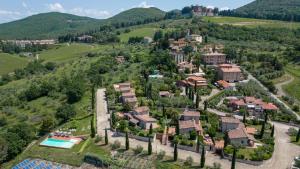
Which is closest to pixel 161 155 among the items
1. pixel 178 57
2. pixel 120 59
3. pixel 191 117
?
pixel 191 117

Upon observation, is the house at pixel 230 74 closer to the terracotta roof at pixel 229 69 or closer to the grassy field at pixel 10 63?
the terracotta roof at pixel 229 69

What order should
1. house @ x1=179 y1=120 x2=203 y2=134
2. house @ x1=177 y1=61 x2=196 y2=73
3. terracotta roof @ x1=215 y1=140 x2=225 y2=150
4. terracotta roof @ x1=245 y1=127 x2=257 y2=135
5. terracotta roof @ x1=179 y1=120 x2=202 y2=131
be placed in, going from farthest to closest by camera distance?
house @ x1=177 y1=61 x2=196 y2=73, terracotta roof @ x1=245 y1=127 x2=257 y2=135, terracotta roof @ x1=179 y1=120 x2=202 y2=131, house @ x1=179 y1=120 x2=203 y2=134, terracotta roof @ x1=215 y1=140 x2=225 y2=150

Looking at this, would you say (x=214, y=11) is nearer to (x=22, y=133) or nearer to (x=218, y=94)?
(x=218, y=94)

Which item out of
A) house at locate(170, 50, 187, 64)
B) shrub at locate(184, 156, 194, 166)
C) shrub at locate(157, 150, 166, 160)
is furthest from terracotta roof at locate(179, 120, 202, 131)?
house at locate(170, 50, 187, 64)

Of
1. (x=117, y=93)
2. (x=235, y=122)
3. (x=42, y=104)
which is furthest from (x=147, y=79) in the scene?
(x=235, y=122)

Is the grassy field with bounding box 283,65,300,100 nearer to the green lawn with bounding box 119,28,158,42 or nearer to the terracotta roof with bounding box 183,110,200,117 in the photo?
the terracotta roof with bounding box 183,110,200,117

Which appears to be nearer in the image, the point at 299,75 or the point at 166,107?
the point at 166,107

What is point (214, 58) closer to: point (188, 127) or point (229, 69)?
point (229, 69)
